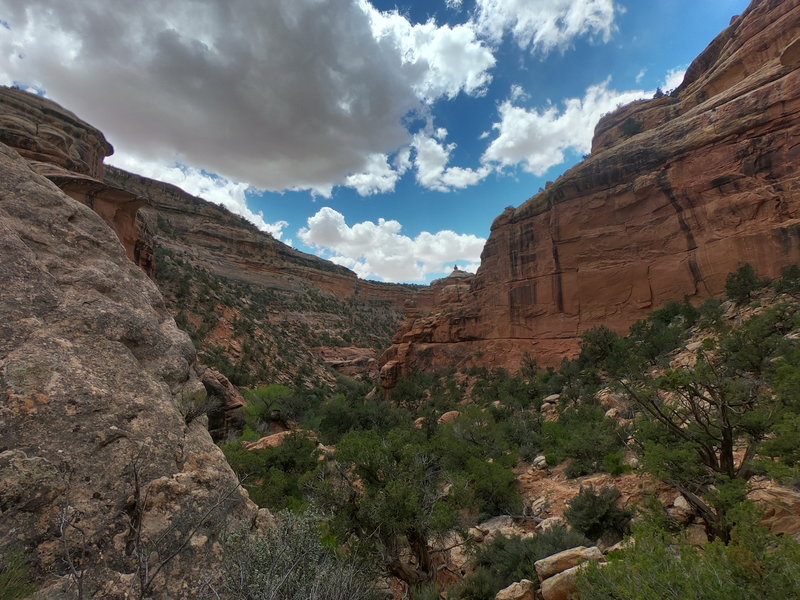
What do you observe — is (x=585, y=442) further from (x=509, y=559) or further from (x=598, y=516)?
(x=509, y=559)

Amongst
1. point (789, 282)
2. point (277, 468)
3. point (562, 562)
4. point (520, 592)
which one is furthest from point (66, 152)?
point (789, 282)

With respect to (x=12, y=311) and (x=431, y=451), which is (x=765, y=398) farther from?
(x=12, y=311)

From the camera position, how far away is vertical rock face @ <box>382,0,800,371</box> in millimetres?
17812

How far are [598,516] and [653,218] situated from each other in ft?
72.7

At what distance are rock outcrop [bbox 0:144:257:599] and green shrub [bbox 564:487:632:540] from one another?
567cm

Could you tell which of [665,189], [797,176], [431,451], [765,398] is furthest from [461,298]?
[765,398]

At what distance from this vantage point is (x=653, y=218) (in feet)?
73.2

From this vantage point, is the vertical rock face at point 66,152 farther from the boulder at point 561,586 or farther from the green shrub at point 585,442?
the green shrub at point 585,442

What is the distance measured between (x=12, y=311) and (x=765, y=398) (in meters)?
9.68

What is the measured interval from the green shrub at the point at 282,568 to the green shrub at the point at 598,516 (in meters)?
4.49

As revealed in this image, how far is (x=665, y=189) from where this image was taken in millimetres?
21688

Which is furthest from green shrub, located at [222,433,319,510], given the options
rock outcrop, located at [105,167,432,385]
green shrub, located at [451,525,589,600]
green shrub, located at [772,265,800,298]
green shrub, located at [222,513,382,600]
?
green shrub, located at [772,265,800,298]

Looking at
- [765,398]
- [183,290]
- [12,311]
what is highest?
[183,290]

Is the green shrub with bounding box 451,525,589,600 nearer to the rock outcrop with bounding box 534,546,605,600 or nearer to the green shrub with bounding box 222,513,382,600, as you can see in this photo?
the rock outcrop with bounding box 534,546,605,600
